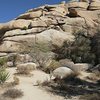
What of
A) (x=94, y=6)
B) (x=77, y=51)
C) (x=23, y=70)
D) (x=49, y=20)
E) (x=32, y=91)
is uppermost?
(x=94, y=6)

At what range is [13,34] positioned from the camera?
27.0m

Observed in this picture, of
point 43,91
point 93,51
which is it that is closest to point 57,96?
point 43,91

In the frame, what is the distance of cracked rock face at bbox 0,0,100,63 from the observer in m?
25.5

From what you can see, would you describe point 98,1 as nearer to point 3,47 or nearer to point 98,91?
point 3,47

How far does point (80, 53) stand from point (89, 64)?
177 cm

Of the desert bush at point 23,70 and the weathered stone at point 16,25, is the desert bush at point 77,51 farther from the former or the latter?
the desert bush at point 23,70

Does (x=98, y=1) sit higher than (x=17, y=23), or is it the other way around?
(x=98, y=1)

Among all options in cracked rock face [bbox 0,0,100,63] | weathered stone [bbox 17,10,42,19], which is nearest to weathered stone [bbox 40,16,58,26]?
cracked rock face [bbox 0,0,100,63]

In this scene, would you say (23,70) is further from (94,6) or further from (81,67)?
(94,6)

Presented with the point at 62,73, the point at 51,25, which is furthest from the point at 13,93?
the point at 51,25

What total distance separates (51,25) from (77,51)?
223 inches

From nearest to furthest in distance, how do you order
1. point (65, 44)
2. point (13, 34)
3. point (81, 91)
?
point (81, 91) < point (65, 44) < point (13, 34)

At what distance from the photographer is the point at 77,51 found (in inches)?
925

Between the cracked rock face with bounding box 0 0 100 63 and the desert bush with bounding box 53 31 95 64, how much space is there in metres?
0.74
